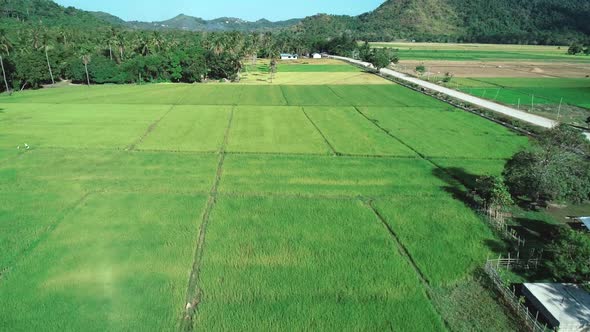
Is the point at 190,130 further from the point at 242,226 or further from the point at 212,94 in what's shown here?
the point at 212,94

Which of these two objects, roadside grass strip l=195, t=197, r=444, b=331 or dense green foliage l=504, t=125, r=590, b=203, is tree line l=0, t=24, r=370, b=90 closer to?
roadside grass strip l=195, t=197, r=444, b=331

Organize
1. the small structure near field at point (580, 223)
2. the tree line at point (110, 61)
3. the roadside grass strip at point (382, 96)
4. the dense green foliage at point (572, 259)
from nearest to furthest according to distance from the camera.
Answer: the dense green foliage at point (572, 259) < the small structure near field at point (580, 223) < the roadside grass strip at point (382, 96) < the tree line at point (110, 61)

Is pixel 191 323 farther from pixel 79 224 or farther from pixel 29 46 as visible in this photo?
pixel 29 46

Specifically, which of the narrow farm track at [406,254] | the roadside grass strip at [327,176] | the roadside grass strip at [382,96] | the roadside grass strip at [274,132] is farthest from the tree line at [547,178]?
the roadside grass strip at [382,96]

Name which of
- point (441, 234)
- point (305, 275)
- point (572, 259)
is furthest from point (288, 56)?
point (572, 259)

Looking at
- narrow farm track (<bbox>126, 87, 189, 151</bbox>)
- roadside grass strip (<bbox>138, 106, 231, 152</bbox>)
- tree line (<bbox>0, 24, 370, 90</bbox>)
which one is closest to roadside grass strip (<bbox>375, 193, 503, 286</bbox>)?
roadside grass strip (<bbox>138, 106, 231, 152</bbox>)

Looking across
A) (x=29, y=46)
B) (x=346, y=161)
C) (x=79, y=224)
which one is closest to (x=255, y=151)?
(x=346, y=161)

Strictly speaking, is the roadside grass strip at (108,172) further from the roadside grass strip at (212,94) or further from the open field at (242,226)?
the roadside grass strip at (212,94)
